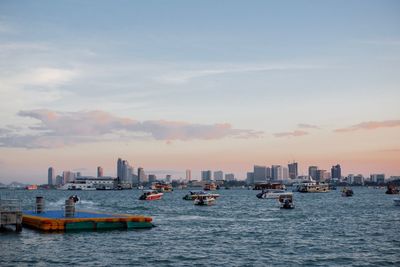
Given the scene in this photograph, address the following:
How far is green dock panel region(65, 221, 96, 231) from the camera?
56438 millimetres

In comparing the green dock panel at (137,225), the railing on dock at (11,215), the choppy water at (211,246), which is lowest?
the choppy water at (211,246)

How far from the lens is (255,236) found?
5584 centimetres

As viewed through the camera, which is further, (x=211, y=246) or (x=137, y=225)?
(x=137, y=225)

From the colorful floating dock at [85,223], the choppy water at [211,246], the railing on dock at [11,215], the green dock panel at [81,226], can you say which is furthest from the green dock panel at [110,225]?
the railing on dock at [11,215]

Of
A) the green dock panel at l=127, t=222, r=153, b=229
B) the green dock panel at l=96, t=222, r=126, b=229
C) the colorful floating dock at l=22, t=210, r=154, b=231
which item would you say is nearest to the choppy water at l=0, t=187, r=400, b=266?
the green dock panel at l=127, t=222, r=153, b=229

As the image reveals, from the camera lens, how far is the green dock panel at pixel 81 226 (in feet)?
185

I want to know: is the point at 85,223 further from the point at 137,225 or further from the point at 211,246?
the point at 211,246

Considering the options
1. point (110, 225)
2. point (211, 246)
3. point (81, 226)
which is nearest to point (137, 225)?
point (110, 225)

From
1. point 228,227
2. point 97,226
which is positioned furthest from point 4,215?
point 228,227

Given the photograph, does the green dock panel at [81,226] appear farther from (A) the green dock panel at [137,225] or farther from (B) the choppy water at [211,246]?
(A) the green dock panel at [137,225]

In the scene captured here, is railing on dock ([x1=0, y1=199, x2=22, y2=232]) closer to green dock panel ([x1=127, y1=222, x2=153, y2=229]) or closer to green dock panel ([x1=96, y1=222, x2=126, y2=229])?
green dock panel ([x1=96, y1=222, x2=126, y2=229])

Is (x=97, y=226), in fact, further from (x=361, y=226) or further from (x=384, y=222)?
(x=384, y=222)

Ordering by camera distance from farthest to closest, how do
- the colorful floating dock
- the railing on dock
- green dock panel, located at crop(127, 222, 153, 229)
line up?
1. green dock panel, located at crop(127, 222, 153, 229)
2. the colorful floating dock
3. the railing on dock

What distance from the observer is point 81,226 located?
187 ft
